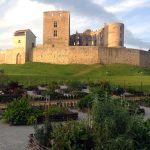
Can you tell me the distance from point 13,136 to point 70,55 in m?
62.8

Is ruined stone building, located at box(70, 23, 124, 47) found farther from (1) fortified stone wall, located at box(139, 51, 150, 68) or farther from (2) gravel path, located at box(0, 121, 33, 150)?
(2) gravel path, located at box(0, 121, 33, 150)

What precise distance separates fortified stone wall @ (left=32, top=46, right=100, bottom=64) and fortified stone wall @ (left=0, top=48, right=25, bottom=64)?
4773 millimetres

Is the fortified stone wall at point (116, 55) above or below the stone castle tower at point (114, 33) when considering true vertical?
below

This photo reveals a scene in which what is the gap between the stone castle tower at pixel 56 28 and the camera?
82562 mm

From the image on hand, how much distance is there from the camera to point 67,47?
7756 centimetres

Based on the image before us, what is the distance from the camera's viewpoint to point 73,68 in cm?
7025

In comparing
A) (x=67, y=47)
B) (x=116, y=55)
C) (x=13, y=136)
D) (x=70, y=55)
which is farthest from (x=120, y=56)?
(x=13, y=136)

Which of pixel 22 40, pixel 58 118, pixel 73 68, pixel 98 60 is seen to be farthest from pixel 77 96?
pixel 22 40

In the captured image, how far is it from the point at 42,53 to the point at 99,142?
6820cm

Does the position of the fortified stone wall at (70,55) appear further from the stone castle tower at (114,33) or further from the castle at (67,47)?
the stone castle tower at (114,33)

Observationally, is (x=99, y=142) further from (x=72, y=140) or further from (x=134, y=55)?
(x=134, y=55)

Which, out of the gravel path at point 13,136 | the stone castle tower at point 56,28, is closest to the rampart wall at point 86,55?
the stone castle tower at point 56,28

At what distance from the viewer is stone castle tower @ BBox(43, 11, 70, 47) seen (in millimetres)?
82562

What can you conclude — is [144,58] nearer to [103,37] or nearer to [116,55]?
[116,55]
